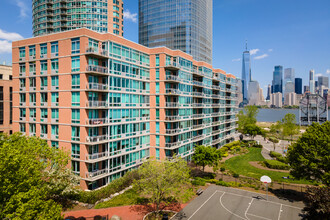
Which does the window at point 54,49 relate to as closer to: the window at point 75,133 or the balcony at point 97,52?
the balcony at point 97,52

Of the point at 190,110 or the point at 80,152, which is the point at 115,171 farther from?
the point at 190,110

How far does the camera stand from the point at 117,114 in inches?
1313

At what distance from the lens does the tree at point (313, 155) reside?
87.8ft

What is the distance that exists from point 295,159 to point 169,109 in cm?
2188

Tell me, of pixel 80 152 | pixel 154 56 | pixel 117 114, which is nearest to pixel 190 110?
pixel 154 56

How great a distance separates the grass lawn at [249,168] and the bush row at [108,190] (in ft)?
76.1

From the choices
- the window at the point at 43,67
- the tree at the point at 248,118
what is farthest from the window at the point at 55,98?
the tree at the point at 248,118

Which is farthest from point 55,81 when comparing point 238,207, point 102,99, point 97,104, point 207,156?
point 238,207

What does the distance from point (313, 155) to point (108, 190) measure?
2826 centimetres

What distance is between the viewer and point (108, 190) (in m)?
29.1

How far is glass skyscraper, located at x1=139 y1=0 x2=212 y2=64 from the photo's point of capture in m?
98.6

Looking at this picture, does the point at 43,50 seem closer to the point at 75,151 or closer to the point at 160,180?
the point at 75,151

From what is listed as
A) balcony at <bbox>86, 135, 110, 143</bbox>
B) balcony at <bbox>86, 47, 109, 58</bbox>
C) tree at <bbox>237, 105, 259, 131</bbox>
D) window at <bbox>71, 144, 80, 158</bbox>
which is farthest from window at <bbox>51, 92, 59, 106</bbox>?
tree at <bbox>237, 105, 259, 131</bbox>

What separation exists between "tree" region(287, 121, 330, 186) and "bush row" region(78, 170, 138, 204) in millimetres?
23652
